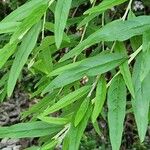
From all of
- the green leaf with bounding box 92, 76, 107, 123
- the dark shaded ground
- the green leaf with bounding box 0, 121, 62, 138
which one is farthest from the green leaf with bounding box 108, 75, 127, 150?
the dark shaded ground

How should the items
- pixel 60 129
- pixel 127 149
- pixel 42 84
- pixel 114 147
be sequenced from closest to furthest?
pixel 114 147 < pixel 60 129 < pixel 42 84 < pixel 127 149

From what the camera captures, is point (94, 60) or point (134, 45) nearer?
point (94, 60)

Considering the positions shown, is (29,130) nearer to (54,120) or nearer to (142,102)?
(54,120)

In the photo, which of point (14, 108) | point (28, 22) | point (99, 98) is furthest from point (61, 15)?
point (14, 108)

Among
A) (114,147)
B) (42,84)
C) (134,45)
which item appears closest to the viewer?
(114,147)

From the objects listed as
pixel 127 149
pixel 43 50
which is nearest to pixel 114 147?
pixel 43 50

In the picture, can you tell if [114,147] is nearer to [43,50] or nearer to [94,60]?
[94,60]
